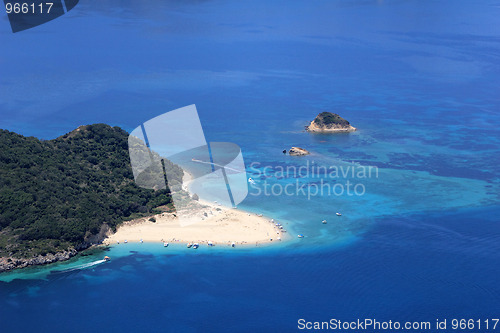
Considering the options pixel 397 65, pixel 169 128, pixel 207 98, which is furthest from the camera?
pixel 397 65

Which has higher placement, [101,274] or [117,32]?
[117,32]

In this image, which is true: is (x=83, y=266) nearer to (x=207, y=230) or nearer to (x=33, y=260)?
(x=33, y=260)

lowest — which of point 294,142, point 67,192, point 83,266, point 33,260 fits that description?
point 294,142

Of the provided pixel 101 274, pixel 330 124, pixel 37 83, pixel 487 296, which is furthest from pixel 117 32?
pixel 487 296

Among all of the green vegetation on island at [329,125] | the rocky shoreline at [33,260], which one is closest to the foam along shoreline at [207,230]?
the rocky shoreline at [33,260]

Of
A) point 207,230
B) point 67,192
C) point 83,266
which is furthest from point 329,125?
point 83,266

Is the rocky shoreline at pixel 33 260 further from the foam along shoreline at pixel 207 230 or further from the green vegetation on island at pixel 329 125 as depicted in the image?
the green vegetation on island at pixel 329 125

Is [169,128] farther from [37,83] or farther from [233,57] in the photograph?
[233,57]
